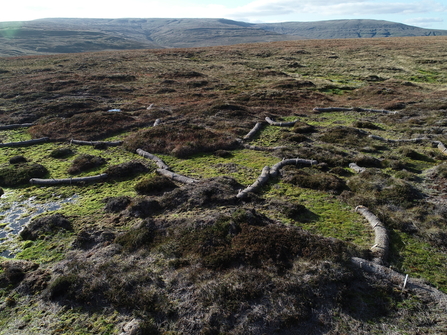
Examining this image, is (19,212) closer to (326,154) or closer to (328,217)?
(328,217)

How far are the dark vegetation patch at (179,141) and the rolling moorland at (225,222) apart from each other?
0.20 metres

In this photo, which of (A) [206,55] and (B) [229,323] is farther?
(A) [206,55]

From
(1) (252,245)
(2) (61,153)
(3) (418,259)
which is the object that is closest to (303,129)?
(3) (418,259)

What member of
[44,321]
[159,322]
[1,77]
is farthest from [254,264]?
[1,77]

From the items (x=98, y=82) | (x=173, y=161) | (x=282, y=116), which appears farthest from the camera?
(x=98, y=82)

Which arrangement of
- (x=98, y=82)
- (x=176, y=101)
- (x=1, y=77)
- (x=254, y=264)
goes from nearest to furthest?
(x=254, y=264) → (x=176, y=101) → (x=98, y=82) → (x=1, y=77)

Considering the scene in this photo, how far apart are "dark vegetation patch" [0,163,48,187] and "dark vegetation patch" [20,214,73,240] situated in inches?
248

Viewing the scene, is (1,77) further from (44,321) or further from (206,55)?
(44,321)

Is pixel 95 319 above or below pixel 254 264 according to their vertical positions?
below

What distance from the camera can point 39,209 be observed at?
16.3 m

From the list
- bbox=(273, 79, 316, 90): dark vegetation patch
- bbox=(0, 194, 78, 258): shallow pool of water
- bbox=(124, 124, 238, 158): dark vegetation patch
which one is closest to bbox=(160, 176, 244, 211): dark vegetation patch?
bbox=(0, 194, 78, 258): shallow pool of water

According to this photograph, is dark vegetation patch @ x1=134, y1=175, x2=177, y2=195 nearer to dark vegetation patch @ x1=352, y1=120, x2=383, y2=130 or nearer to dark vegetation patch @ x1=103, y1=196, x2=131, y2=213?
dark vegetation patch @ x1=103, y1=196, x2=131, y2=213

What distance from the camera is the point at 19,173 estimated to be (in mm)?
20062

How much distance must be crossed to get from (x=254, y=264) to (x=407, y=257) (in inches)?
242
